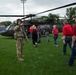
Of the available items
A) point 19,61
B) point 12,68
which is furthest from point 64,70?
point 19,61

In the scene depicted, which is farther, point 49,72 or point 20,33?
point 20,33

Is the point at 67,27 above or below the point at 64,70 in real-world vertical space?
above

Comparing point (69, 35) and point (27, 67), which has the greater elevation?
point (69, 35)

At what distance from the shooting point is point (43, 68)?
8.70 meters

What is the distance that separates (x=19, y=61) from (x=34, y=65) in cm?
119

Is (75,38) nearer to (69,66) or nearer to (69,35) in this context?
(69,66)

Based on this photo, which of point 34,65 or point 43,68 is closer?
point 43,68

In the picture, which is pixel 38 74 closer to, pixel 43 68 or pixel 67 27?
pixel 43 68

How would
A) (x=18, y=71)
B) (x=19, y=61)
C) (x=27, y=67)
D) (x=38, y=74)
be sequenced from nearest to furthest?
(x=38, y=74), (x=18, y=71), (x=27, y=67), (x=19, y=61)

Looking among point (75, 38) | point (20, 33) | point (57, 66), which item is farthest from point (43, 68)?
point (20, 33)

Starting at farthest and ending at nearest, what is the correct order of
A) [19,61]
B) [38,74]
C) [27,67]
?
[19,61], [27,67], [38,74]

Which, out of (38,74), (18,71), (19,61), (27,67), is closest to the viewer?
(38,74)

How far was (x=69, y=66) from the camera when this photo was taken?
9.05 meters

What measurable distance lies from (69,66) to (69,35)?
83.6 inches
